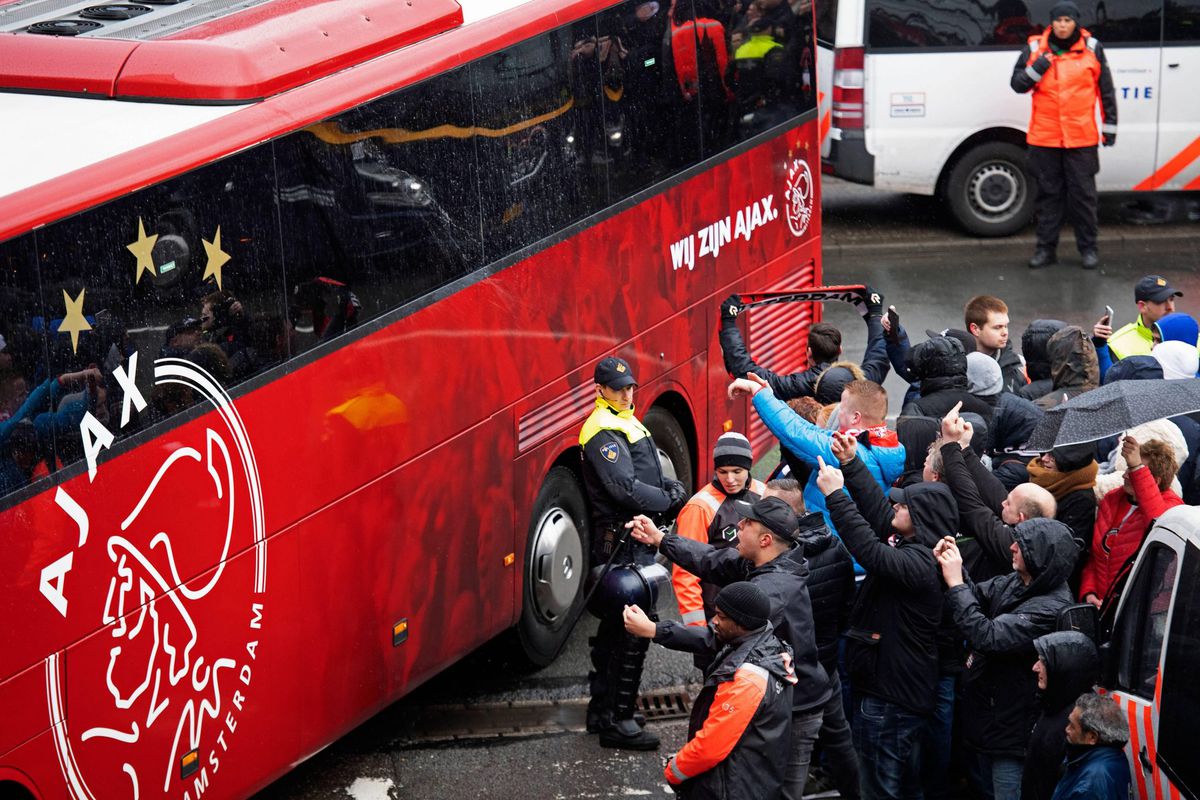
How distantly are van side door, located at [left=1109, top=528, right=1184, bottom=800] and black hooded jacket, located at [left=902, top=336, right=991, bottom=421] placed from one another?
7.14ft

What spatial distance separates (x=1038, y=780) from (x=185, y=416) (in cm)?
340

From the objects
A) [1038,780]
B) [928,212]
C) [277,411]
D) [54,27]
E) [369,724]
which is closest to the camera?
[1038,780]

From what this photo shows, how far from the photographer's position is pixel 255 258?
6566mm

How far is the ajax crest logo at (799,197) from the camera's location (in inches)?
429

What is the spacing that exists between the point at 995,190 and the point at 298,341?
10971mm

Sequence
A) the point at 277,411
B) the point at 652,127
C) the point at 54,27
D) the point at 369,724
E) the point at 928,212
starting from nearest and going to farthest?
the point at 277,411 → the point at 54,27 → the point at 369,724 → the point at 652,127 → the point at 928,212

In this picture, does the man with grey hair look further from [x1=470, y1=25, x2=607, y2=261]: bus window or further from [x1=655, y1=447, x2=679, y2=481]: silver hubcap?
[x1=655, y1=447, x2=679, y2=481]: silver hubcap

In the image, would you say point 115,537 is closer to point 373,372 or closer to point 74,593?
point 74,593

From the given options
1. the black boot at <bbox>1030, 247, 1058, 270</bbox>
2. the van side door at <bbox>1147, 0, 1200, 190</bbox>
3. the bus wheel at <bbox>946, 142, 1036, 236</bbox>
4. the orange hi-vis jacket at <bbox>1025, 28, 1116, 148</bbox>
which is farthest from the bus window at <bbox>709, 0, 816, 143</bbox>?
the van side door at <bbox>1147, 0, 1200, 190</bbox>

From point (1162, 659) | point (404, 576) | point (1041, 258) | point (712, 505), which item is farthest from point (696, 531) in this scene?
point (1041, 258)

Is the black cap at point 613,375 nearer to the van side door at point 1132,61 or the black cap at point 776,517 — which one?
the black cap at point 776,517

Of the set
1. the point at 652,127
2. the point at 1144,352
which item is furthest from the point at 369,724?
the point at 1144,352

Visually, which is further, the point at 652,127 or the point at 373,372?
the point at 652,127

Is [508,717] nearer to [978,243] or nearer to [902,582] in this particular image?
[902,582]
